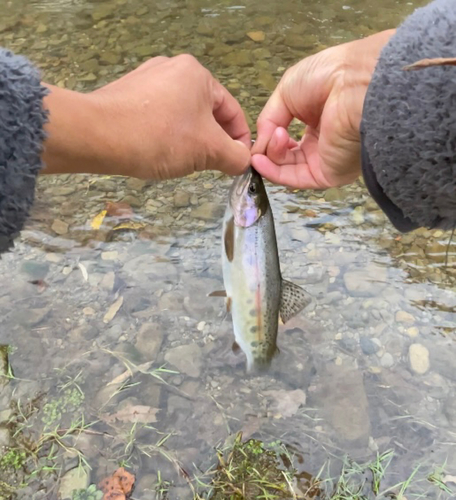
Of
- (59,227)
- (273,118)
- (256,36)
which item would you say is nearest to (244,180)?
(273,118)

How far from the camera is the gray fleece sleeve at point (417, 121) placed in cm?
141

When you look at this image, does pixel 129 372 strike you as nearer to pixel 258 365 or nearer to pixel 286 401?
pixel 258 365

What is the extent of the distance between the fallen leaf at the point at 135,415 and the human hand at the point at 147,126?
1401 mm

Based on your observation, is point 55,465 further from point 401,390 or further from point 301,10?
point 301,10

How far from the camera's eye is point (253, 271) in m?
2.32

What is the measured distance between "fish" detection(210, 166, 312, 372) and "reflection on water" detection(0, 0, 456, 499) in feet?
1.57

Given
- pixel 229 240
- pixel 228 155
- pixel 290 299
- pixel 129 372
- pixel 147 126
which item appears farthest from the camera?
pixel 129 372

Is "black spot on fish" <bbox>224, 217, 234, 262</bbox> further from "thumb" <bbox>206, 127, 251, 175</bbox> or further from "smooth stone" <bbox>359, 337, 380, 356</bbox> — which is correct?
"smooth stone" <bbox>359, 337, 380, 356</bbox>

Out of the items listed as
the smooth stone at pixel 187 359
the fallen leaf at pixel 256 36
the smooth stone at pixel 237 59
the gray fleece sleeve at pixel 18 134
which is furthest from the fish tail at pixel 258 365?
the fallen leaf at pixel 256 36

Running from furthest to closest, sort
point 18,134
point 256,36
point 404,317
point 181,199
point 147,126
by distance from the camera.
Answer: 1. point 256,36
2. point 181,199
3. point 404,317
4. point 147,126
5. point 18,134

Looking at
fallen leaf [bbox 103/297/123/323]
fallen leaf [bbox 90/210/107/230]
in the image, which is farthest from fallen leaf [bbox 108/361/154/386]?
fallen leaf [bbox 90/210/107/230]

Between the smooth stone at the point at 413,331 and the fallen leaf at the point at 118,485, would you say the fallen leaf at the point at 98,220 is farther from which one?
→ the smooth stone at the point at 413,331

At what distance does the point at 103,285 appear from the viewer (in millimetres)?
3287

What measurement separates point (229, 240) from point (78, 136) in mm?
→ 814
